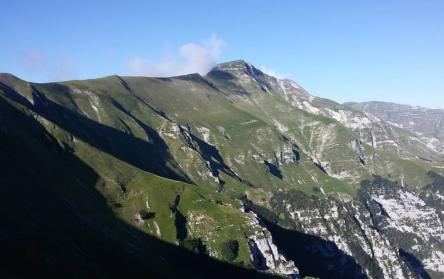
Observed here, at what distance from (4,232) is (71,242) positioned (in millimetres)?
36795

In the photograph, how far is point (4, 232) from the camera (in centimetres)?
15600

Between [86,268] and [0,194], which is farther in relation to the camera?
[0,194]

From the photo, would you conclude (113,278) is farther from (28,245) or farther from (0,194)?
(0,194)

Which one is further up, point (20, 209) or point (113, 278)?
point (20, 209)

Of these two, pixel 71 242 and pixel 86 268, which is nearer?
pixel 86 268

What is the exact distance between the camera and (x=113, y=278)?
186875 mm

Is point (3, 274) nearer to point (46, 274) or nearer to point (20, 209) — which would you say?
point (46, 274)

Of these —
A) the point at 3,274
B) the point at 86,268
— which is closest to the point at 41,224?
the point at 86,268

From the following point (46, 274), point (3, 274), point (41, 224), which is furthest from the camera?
point (41, 224)

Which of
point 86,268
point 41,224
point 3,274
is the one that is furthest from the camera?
point 41,224

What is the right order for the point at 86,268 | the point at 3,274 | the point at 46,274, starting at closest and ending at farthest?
1. the point at 3,274
2. the point at 46,274
3. the point at 86,268

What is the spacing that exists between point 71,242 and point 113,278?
71.4ft

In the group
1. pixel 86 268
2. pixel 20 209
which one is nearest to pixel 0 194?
pixel 20 209

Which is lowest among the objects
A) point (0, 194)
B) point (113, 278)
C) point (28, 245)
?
point (113, 278)
